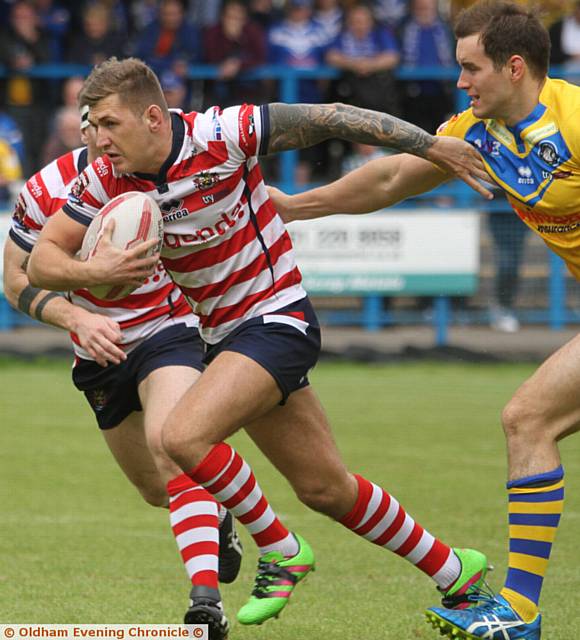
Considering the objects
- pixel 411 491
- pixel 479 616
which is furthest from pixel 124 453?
pixel 411 491

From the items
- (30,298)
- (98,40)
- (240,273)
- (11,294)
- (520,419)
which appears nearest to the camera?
(520,419)

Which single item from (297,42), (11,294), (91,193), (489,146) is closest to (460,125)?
(489,146)

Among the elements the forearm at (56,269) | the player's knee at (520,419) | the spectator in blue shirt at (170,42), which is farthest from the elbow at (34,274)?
the spectator in blue shirt at (170,42)

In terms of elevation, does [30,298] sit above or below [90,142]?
below

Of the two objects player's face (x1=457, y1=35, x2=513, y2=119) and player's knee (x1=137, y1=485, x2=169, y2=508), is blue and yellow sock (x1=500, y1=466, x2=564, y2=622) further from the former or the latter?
player's knee (x1=137, y1=485, x2=169, y2=508)

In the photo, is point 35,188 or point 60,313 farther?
point 35,188

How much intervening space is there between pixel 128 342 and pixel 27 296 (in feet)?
1.53

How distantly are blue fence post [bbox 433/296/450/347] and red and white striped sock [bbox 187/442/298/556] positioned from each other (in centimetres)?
900

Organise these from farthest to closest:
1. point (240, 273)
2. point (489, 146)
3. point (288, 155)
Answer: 1. point (288, 155)
2. point (489, 146)
3. point (240, 273)

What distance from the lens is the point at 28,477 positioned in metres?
8.39

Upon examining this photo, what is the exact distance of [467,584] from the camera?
17.2 ft

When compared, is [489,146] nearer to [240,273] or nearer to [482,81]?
[482,81]

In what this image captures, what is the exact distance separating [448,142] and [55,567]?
105 inches

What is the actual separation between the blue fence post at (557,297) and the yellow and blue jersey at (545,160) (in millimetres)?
8841
